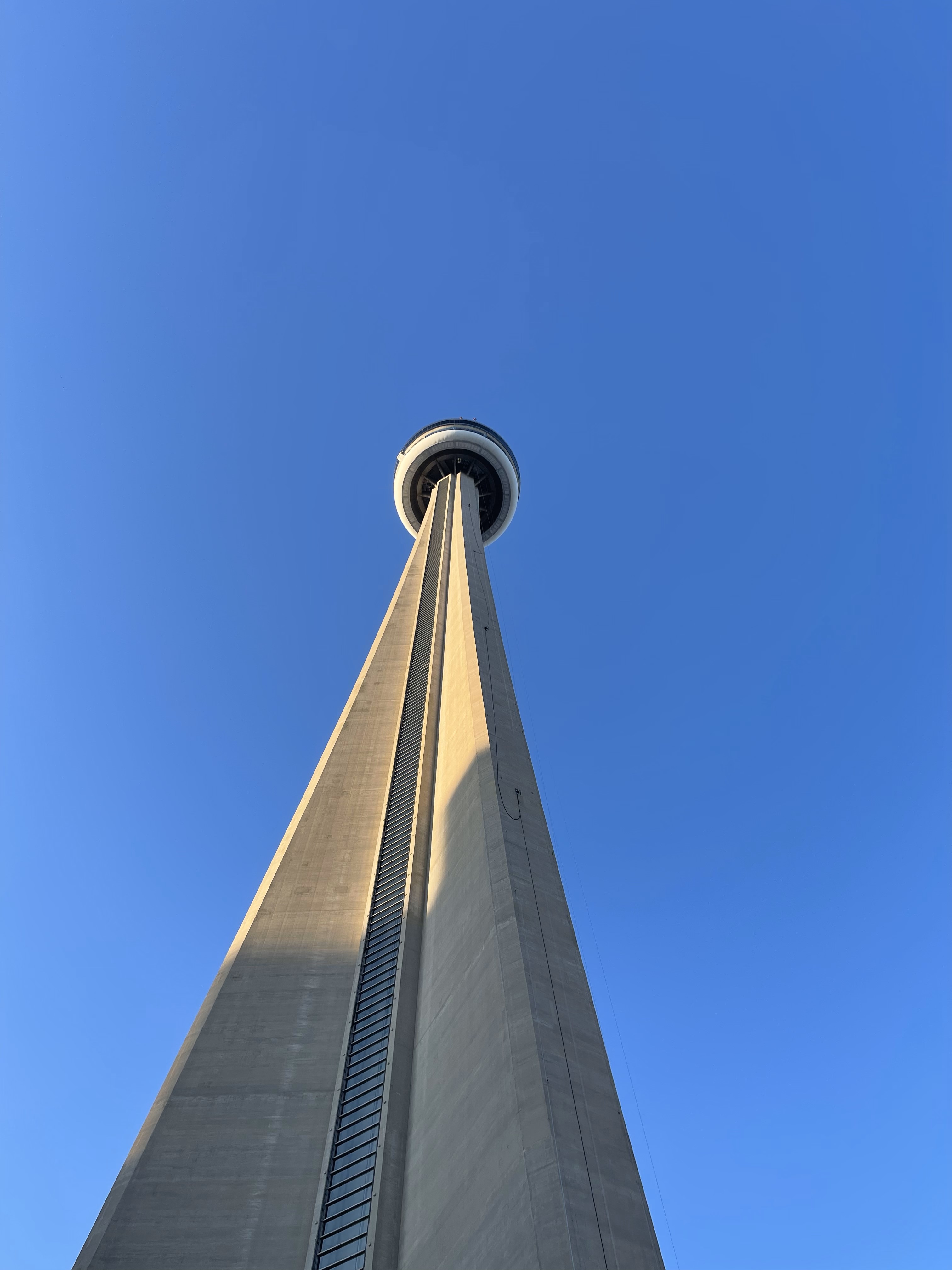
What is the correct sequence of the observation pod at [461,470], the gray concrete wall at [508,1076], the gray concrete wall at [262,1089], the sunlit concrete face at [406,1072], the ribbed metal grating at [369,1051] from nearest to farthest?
the gray concrete wall at [508,1076] → the sunlit concrete face at [406,1072] → the ribbed metal grating at [369,1051] → the gray concrete wall at [262,1089] → the observation pod at [461,470]

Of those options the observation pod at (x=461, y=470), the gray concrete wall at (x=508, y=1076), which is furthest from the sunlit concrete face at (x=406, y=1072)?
the observation pod at (x=461, y=470)

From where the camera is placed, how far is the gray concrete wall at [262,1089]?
26.3 ft

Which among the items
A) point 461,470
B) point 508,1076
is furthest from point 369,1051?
point 461,470

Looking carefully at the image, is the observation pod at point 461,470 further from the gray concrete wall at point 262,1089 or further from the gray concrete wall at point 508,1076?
the gray concrete wall at point 508,1076

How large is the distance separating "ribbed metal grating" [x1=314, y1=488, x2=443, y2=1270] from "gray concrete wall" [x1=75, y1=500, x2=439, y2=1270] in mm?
229

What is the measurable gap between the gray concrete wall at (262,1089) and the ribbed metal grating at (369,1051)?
229 mm

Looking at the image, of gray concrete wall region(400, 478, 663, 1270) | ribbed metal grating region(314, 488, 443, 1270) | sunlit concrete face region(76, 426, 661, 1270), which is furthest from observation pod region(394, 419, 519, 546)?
gray concrete wall region(400, 478, 663, 1270)

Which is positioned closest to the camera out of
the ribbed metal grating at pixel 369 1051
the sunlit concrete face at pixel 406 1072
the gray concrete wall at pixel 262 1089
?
the sunlit concrete face at pixel 406 1072

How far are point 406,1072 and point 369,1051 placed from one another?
1.15 m

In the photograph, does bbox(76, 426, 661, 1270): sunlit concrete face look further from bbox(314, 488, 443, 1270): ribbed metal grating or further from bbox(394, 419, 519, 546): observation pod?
bbox(394, 419, 519, 546): observation pod

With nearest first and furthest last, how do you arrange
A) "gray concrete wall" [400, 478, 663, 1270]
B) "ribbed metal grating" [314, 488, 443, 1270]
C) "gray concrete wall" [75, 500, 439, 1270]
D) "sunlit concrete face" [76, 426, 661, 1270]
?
"gray concrete wall" [400, 478, 663, 1270] → "sunlit concrete face" [76, 426, 661, 1270] → "ribbed metal grating" [314, 488, 443, 1270] → "gray concrete wall" [75, 500, 439, 1270]

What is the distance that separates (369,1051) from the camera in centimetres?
1020

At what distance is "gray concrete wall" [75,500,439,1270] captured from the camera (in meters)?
8.03

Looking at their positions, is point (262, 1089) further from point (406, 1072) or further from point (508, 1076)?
point (508, 1076)
